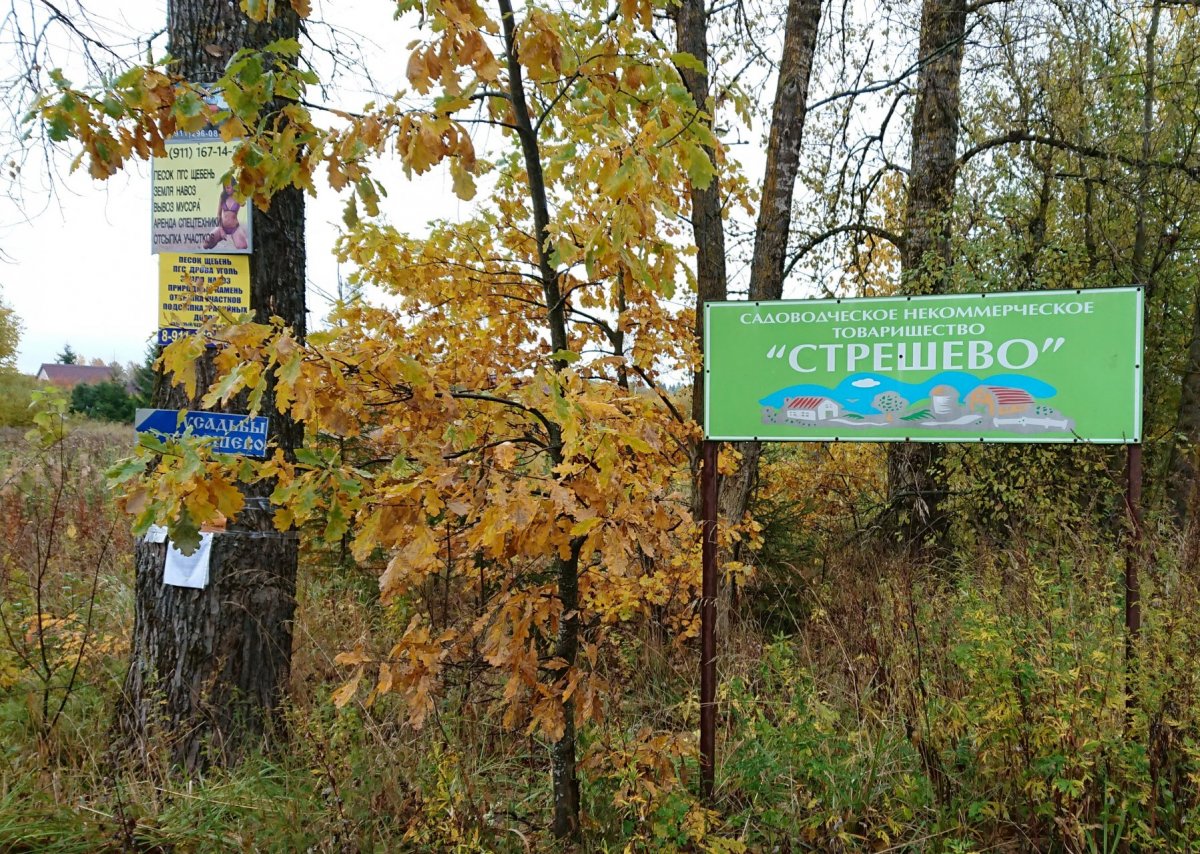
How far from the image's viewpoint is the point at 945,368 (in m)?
2.83

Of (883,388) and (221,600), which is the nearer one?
(883,388)

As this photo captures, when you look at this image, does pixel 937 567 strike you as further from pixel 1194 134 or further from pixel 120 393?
pixel 120 393

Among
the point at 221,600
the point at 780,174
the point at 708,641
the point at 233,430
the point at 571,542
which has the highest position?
the point at 780,174

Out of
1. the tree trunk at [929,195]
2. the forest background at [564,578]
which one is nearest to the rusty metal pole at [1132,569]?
the forest background at [564,578]

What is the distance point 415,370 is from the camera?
5.82 feet

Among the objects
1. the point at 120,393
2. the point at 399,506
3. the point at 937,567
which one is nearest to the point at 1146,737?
the point at 399,506

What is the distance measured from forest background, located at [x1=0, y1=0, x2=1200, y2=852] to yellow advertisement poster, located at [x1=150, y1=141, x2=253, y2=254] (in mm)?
428

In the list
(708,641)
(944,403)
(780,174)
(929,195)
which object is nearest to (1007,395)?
(944,403)

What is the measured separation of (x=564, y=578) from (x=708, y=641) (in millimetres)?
859

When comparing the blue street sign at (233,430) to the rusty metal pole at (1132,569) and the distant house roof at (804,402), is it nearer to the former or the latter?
the distant house roof at (804,402)

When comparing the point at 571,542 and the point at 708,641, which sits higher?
the point at 571,542

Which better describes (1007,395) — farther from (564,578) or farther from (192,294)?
(192,294)

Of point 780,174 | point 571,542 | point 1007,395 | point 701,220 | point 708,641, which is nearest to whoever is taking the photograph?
point 571,542

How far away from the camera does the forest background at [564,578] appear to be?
6.01 ft
